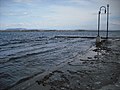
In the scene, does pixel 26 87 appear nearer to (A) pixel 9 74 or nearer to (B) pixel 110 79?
(A) pixel 9 74

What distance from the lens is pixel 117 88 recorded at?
7.01m

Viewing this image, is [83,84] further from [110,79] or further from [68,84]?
[110,79]

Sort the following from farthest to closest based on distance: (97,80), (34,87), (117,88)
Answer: (97,80)
(34,87)
(117,88)

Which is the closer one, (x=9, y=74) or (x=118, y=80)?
(x=118, y=80)

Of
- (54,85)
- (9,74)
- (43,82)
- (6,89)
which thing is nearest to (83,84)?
(54,85)

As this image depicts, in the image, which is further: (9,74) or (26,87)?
(9,74)

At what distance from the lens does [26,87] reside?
7.89 metres

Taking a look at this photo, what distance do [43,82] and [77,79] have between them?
6.07 ft

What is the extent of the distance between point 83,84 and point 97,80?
3.22 ft

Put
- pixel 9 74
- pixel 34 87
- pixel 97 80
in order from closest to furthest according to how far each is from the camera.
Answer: pixel 34 87
pixel 97 80
pixel 9 74

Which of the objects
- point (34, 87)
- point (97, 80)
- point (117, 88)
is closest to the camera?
point (117, 88)

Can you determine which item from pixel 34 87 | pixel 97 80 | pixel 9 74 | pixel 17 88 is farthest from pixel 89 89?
pixel 9 74

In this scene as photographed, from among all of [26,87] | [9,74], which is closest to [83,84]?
[26,87]

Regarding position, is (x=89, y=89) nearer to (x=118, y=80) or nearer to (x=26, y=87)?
(x=118, y=80)
